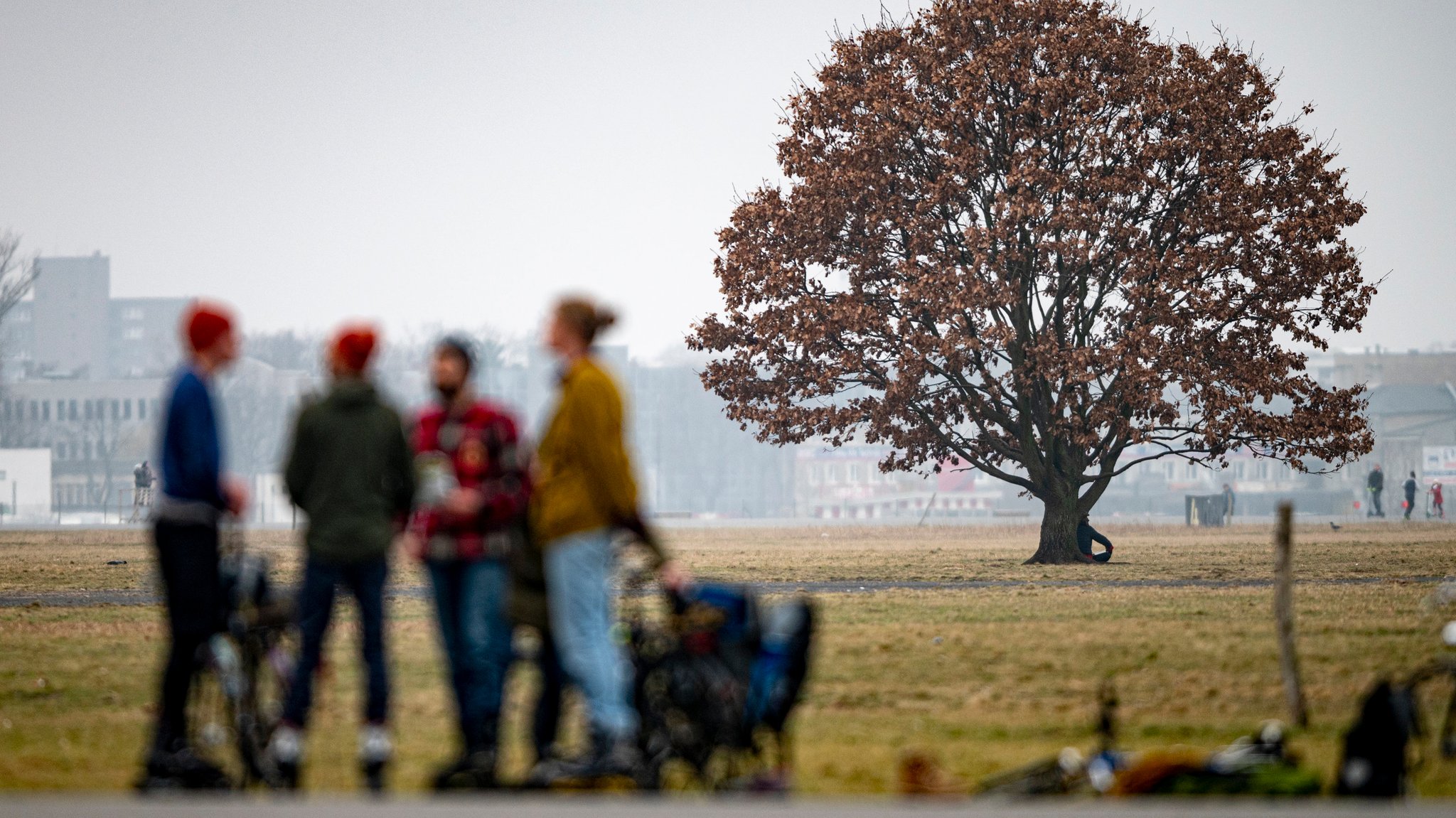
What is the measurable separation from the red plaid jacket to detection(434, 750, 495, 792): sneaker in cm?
90

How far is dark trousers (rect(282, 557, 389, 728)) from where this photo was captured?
6.81 meters

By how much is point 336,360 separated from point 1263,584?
1822 cm

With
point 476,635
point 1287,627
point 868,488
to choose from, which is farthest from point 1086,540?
point 868,488

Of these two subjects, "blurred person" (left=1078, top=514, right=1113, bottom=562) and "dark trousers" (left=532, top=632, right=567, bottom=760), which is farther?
"blurred person" (left=1078, top=514, right=1113, bottom=562)

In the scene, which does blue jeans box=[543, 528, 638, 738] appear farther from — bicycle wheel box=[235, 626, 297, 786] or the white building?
the white building

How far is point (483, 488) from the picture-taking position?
6934 mm

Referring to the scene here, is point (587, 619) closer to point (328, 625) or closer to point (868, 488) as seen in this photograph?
point (328, 625)

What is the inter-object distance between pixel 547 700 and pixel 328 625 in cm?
94

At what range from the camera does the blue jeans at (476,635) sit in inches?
273

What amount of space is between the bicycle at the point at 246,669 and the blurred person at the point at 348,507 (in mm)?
126

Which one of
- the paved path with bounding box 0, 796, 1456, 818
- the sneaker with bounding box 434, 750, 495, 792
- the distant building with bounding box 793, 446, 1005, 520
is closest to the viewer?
the paved path with bounding box 0, 796, 1456, 818

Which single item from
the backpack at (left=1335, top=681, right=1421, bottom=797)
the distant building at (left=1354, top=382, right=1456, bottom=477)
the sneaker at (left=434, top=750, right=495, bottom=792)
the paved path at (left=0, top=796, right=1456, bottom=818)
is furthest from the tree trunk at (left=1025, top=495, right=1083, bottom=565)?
the distant building at (left=1354, top=382, right=1456, bottom=477)

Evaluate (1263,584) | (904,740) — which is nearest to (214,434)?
(904,740)

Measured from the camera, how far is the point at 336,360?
277 inches
